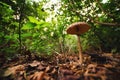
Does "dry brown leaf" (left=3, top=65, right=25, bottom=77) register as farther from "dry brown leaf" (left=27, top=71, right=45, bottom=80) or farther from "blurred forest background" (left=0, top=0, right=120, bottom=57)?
"blurred forest background" (left=0, top=0, right=120, bottom=57)

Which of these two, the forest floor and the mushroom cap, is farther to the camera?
the mushroom cap

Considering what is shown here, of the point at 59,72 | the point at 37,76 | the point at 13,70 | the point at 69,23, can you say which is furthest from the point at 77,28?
the point at 69,23

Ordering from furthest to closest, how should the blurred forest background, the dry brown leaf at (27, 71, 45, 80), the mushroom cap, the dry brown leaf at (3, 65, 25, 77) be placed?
the blurred forest background
the mushroom cap
the dry brown leaf at (3, 65, 25, 77)
the dry brown leaf at (27, 71, 45, 80)

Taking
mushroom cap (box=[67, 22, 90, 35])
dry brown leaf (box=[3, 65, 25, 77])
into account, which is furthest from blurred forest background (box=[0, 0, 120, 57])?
dry brown leaf (box=[3, 65, 25, 77])

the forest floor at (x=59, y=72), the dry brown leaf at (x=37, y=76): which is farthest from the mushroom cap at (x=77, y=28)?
the dry brown leaf at (x=37, y=76)

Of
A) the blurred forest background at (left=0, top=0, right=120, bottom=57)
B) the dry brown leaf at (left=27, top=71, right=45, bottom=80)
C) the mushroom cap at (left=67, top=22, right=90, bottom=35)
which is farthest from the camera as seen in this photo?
the blurred forest background at (left=0, top=0, right=120, bottom=57)

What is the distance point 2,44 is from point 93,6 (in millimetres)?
3032

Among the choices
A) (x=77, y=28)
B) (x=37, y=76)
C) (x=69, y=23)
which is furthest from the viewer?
(x=69, y=23)

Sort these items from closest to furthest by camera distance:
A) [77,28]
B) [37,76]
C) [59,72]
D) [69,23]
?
[37,76] → [59,72] → [77,28] → [69,23]

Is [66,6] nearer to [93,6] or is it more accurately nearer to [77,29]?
[93,6]

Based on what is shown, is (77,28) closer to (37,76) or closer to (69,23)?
(37,76)

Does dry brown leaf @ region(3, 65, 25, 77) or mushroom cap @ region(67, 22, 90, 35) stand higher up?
mushroom cap @ region(67, 22, 90, 35)

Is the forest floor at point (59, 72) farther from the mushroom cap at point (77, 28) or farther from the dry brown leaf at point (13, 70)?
the mushroom cap at point (77, 28)

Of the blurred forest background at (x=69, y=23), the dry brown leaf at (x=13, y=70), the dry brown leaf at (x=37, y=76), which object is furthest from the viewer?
the blurred forest background at (x=69, y=23)
